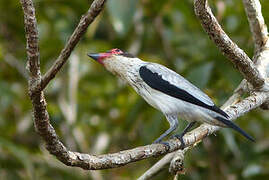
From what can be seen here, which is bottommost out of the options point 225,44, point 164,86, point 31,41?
point 164,86

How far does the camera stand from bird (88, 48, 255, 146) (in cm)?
352

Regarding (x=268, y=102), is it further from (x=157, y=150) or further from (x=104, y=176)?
(x=104, y=176)

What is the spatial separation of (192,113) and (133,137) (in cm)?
202

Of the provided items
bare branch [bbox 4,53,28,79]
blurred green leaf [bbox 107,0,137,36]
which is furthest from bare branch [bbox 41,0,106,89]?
bare branch [bbox 4,53,28,79]

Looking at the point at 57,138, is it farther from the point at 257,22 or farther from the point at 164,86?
the point at 257,22

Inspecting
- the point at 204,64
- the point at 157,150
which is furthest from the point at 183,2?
the point at 157,150

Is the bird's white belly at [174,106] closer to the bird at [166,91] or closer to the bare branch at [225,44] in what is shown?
the bird at [166,91]

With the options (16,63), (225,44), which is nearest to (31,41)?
(225,44)

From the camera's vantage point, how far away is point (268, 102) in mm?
3656

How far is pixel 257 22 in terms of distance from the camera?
12.3 feet

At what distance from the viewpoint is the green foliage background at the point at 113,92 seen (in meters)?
5.02

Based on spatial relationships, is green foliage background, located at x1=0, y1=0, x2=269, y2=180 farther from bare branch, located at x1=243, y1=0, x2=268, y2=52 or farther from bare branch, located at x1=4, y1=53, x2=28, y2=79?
bare branch, located at x1=243, y1=0, x2=268, y2=52

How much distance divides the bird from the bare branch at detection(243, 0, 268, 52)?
64 cm

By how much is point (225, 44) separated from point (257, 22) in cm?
88
